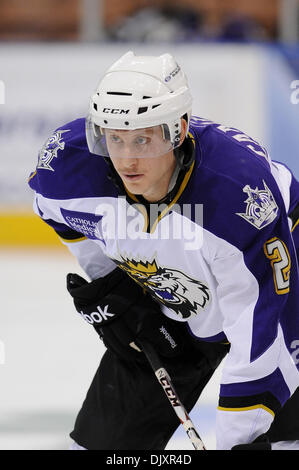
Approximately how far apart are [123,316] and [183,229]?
548 mm

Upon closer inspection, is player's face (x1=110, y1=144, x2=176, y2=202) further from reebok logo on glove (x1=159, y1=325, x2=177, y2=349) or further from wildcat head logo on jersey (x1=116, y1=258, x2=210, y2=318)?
reebok logo on glove (x1=159, y1=325, x2=177, y2=349)

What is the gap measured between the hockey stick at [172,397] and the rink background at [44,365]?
55 cm

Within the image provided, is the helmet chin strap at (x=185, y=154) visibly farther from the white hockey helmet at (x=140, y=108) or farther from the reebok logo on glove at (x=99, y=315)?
the reebok logo on glove at (x=99, y=315)

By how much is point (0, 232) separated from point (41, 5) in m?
2.22

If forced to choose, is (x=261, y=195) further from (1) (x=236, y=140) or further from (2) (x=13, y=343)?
(2) (x=13, y=343)

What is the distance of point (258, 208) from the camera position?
6.79 ft

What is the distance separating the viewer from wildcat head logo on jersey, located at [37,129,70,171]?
2.37 m

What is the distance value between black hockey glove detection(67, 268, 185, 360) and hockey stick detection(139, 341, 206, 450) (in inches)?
2.8

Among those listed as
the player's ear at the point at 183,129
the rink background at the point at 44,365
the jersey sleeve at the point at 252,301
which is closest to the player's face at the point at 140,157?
the player's ear at the point at 183,129

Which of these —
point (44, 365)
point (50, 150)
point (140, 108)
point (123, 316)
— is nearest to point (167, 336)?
point (123, 316)

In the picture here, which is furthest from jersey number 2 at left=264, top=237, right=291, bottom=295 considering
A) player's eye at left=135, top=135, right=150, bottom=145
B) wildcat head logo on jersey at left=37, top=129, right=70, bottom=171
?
wildcat head logo on jersey at left=37, top=129, right=70, bottom=171

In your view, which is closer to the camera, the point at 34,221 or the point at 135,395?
the point at 135,395

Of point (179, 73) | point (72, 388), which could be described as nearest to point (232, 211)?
point (179, 73)
